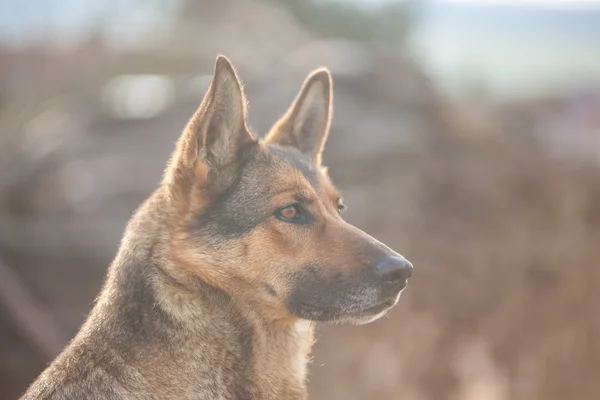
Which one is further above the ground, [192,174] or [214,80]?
[214,80]

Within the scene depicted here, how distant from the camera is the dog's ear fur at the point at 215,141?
3.94 m

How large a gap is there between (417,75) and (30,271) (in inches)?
281

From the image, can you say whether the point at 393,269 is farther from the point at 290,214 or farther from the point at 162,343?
the point at 162,343

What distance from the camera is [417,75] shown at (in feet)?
44.4

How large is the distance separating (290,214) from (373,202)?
22.9 feet

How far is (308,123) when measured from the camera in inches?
196

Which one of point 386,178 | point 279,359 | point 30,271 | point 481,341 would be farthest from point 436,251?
point 279,359

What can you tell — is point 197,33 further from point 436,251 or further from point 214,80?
point 214,80

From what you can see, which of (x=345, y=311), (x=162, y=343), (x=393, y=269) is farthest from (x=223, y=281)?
(x=393, y=269)

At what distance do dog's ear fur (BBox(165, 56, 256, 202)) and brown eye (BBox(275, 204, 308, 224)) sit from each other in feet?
1.04

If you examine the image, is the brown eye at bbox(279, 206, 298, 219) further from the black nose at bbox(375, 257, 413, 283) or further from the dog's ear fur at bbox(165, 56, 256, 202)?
the black nose at bbox(375, 257, 413, 283)

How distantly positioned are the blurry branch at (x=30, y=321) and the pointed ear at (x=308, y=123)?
422 centimetres

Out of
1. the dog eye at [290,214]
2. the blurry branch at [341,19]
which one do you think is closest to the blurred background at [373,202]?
the dog eye at [290,214]

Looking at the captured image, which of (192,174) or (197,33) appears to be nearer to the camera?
(192,174)
